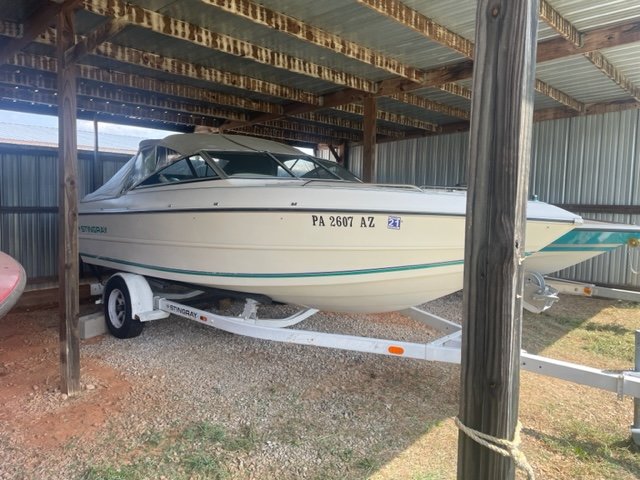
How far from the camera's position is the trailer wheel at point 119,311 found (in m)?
4.29

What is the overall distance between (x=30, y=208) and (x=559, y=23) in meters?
7.56

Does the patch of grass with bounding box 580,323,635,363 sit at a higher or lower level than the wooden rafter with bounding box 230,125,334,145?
lower

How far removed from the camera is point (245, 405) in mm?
3092

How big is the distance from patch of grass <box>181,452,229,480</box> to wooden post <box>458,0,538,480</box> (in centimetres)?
154

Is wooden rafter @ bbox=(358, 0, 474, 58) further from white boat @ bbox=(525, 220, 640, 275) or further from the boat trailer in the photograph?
the boat trailer

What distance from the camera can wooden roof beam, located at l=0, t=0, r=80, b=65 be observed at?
11.1 ft

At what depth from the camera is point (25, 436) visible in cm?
264

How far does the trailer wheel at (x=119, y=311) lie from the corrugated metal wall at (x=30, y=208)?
3355 millimetres

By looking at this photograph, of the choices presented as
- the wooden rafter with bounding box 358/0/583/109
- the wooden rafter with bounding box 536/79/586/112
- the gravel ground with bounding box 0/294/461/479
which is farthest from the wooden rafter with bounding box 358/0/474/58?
the gravel ground with bounding box 0/294/461/479

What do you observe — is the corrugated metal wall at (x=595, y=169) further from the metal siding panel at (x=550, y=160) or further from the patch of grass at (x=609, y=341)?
the patch of grass at (x=609, y=341)

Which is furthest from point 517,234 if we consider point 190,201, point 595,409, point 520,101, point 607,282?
point 607,282

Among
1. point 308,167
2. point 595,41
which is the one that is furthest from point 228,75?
point 595,41

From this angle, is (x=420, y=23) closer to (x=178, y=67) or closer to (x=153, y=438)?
(x=178, y=67)

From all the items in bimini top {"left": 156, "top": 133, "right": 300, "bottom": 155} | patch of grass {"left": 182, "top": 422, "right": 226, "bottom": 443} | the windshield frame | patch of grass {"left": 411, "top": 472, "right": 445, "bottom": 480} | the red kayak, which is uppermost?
bimini top {"left": 156, "top": 133, "right": 300, "bottom": 155}
